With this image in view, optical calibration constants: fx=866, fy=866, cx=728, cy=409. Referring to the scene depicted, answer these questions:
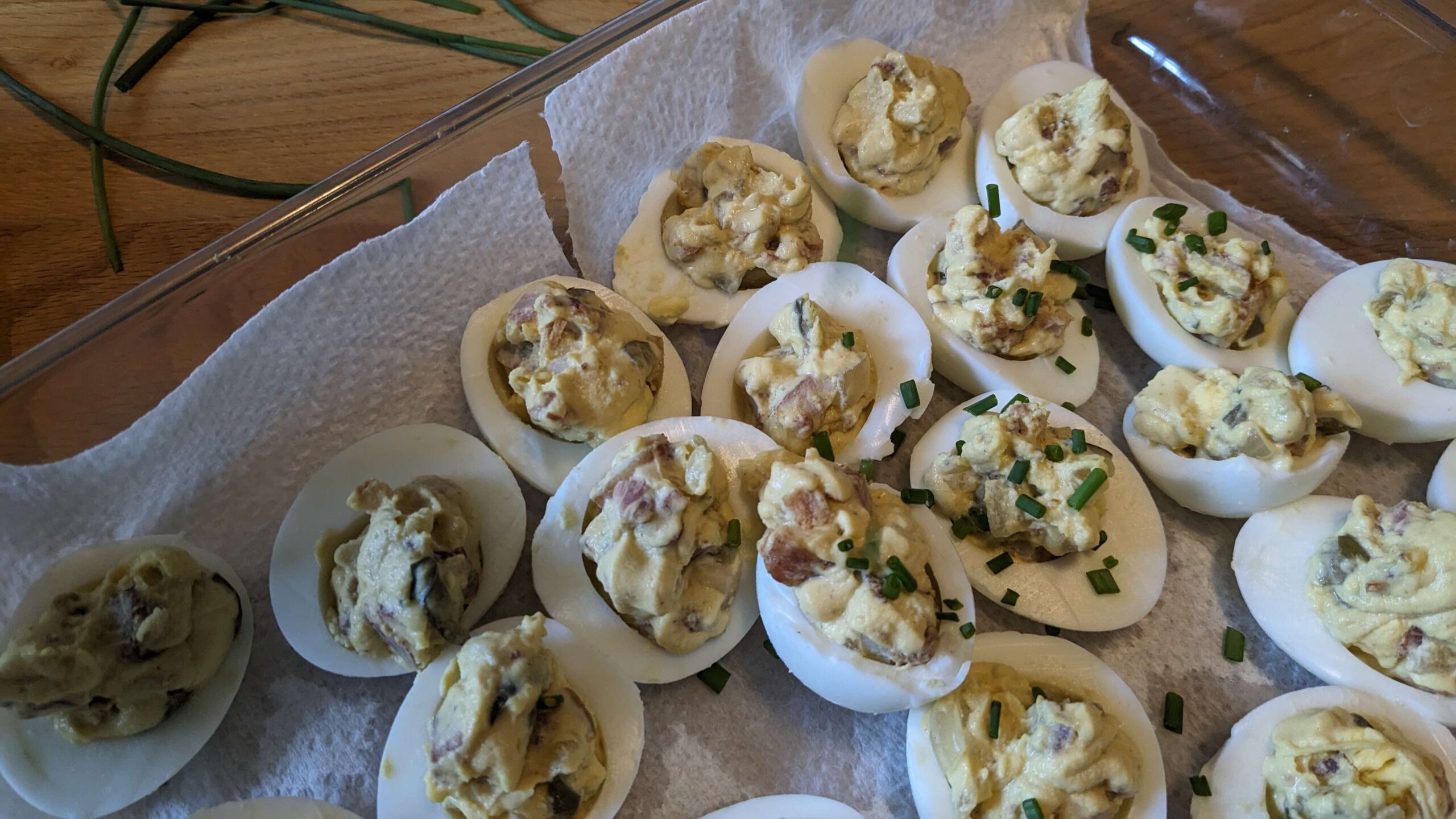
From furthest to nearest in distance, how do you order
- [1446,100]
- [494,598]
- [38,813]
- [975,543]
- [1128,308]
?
[1446,100]
[1128,308]
[975,543]
[494,598]
[38,813]

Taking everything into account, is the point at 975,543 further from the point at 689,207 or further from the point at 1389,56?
the point at 1389,56

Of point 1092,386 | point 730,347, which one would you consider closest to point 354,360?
point 730,347

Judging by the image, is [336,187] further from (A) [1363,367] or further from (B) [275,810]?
(A) [1363,367]

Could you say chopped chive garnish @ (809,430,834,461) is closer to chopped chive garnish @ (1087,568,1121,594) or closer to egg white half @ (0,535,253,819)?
chopped chive garnish @ (1087,568,1121,594)

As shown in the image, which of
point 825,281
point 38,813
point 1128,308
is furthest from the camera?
point 1128,308

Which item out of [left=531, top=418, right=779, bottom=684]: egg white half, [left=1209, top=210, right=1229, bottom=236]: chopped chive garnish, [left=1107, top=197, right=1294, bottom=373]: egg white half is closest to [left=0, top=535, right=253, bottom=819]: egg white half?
[left=531, top=418, right=779, bottom=684]: egg white half
